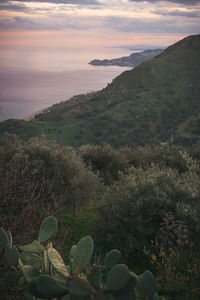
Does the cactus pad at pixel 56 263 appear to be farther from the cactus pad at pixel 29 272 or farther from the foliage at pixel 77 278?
the cactus pad at pixel 29 272

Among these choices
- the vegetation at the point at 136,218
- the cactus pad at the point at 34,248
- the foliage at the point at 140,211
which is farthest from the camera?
the foliage at the point at 140,211

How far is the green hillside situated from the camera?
232 feet

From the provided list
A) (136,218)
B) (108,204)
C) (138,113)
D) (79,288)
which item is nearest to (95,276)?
(79,288)

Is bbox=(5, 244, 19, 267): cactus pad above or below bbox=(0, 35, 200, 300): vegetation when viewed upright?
above

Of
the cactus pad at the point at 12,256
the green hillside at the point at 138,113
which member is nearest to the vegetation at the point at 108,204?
the cactus pad at the point at 12,256

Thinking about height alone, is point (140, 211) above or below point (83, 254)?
below

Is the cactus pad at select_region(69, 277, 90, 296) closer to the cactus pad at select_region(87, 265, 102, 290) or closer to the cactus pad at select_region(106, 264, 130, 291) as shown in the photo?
the cactus pad at select_region(87, 265, 102, 290)

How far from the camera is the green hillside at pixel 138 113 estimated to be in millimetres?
70625

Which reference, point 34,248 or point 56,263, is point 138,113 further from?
point 56,263

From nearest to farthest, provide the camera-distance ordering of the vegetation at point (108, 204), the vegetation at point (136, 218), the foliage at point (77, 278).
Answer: the foliage at point (77, 278) < the vegetation at point (108, 204) < the vegetation at point (136, 218)

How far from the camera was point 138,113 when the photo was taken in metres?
82.9

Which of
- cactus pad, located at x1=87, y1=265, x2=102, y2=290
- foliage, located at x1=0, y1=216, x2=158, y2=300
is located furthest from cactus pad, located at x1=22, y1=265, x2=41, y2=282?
cactus pad, located at x1=87, y1=265, x2=102, y2=290

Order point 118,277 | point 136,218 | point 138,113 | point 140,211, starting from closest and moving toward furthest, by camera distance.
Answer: point 118,277
point 136,218
point 140,211
point 138,113

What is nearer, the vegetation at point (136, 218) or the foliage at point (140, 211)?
the vegetation at point (136, 218)
